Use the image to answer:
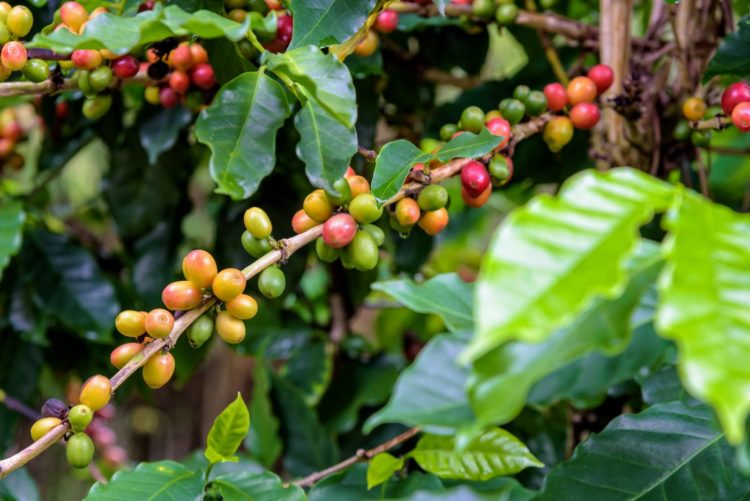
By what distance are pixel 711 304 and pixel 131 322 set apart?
1.18ft

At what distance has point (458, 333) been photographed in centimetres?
42

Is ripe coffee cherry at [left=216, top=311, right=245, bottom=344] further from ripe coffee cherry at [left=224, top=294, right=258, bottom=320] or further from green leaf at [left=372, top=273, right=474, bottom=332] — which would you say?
green leaf at [left=372, top=273, right=474, bottom=332]

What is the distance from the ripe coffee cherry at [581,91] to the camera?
28.2 inches

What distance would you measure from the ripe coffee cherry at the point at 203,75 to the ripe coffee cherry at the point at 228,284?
275 millimetres

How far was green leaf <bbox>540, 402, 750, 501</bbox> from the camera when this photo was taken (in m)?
0.54

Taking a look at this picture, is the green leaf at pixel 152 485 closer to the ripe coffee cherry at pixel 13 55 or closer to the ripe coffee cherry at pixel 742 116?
the ripe coffee cherry at pixel 13 55

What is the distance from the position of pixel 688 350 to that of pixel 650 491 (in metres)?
0.29

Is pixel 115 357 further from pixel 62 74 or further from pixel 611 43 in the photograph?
pixel 611 43

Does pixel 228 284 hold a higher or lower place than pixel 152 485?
higher

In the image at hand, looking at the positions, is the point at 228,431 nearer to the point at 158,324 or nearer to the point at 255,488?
the point at 255,488

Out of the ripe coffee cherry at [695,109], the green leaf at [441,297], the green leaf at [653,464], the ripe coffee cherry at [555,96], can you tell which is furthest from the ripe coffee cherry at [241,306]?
the ripe coffee cherry at [695,109]

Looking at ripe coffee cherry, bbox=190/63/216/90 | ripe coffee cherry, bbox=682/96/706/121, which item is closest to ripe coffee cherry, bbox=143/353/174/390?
ripe coffee cherry, bbox=190/63/216/90

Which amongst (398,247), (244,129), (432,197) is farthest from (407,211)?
(398,247)

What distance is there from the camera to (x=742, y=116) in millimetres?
612
